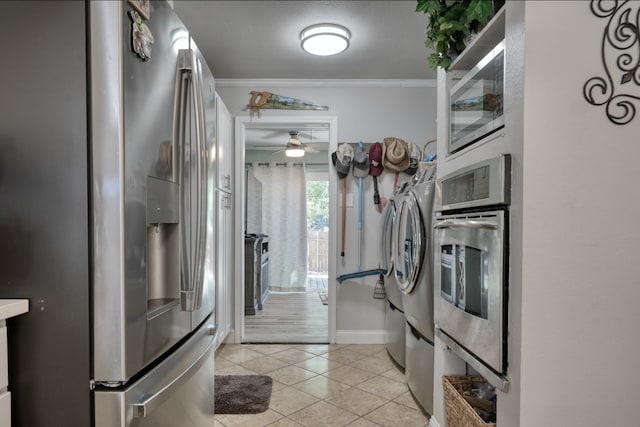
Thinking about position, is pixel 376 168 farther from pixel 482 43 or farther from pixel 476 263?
pixel 476 263

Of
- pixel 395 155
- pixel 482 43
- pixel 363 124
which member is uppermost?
pixel 363 124

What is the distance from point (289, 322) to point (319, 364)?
4.43ft

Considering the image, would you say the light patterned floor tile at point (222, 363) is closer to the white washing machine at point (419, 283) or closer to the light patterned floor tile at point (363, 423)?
the light patterned floor tile at point (363, 423)

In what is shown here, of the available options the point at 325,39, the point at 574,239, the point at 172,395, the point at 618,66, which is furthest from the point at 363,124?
the point at 172,395

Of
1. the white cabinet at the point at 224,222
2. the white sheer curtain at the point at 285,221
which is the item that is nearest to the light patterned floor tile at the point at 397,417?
the white cabinet at the point at 224,222

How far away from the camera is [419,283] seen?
7.08ft

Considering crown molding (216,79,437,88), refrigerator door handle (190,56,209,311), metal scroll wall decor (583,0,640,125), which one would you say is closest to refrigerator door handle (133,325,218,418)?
refrigerator door handle (190,56,209,311)

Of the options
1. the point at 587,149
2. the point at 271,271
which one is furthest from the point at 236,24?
the point at 271,271

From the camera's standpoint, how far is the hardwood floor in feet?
12.0

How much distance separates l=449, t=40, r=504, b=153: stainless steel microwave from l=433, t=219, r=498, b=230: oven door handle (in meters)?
0.32

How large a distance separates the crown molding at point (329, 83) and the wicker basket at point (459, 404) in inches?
103

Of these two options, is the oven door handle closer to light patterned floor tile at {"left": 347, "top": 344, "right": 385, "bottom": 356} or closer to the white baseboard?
light patterned floor tile at {"left": 347, "top": 344, "right": 385, "bottom": 356}

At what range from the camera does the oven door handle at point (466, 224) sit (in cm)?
125

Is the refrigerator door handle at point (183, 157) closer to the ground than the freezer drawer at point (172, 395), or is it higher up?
higher up
